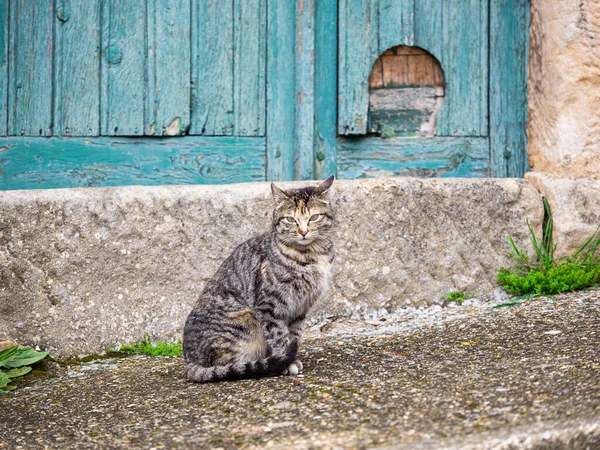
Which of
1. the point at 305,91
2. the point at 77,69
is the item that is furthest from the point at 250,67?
the point at 77,69

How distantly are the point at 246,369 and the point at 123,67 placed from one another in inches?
97.4

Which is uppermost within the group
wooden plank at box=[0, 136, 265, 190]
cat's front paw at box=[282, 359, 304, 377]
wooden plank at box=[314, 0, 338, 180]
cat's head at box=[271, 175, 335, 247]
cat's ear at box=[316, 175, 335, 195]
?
wooden plank at box=[314, 0, 338, 180]

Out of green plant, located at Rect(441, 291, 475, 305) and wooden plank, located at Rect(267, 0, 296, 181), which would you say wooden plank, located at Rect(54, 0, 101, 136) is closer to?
wooden plank, located at Rect(267, 0, 296, 181)

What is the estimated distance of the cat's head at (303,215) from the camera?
3689 mm

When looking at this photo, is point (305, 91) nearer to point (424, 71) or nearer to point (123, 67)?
point (424, 71)

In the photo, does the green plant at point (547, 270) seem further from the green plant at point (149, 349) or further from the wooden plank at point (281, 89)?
the green plant at point (149, 349)

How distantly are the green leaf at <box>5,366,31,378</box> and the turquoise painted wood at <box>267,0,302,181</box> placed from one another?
Answer: 2.06 metres

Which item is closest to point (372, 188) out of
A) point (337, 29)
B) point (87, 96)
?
point (337, 29)

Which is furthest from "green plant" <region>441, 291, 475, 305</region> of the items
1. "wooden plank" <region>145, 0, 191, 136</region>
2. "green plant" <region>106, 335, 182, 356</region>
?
"wooden plank" <region>145, 0, 191, 136</region>

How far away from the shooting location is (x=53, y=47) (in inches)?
193

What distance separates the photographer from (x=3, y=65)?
4832mm

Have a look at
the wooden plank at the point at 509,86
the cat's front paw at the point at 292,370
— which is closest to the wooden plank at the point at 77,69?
the cat's front paw at the point at 292,370

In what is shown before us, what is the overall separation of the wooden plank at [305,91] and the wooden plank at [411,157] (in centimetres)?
24

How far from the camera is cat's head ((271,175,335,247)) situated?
3.69 metres
